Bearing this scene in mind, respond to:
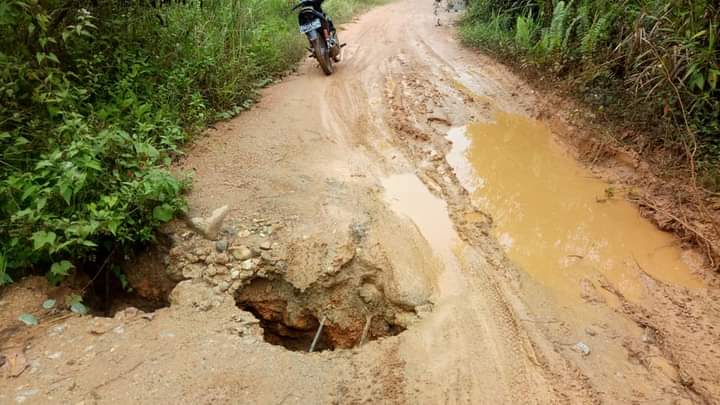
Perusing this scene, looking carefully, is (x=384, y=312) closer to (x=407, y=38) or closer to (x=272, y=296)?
(x=272, y=296)

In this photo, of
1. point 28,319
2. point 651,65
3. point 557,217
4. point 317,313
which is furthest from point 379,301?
point 651,65

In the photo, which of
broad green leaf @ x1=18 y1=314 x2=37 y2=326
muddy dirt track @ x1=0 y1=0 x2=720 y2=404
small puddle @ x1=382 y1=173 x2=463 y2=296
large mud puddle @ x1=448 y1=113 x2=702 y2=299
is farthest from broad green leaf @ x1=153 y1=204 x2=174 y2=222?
large mud puddle @ x1=448 y1=113 x2=702 y2=299

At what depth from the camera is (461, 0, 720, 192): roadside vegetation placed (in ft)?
13.7

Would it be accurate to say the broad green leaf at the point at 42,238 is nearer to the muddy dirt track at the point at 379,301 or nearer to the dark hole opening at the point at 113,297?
the muddy dirt track at the point at 379,301

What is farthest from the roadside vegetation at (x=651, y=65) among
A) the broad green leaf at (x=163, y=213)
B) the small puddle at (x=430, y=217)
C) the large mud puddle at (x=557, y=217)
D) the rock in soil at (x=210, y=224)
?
the broad green leaf at (x=163, y=213)

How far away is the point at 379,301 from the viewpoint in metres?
3.00

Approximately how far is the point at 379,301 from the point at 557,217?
6.20 ft

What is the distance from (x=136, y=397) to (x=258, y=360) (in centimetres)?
62

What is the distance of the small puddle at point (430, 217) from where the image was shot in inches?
124

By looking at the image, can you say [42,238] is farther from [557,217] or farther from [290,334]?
[557,217]

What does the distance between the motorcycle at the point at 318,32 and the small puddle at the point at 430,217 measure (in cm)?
325

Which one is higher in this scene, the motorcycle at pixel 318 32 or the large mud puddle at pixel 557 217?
the motorcycle at pixel 318 32

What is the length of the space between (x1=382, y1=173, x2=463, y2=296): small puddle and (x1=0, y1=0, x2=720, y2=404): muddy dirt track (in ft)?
0.05

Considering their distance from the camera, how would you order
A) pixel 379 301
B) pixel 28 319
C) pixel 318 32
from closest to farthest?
pixel 28 319, pixel 379 301, pixel 318 32
